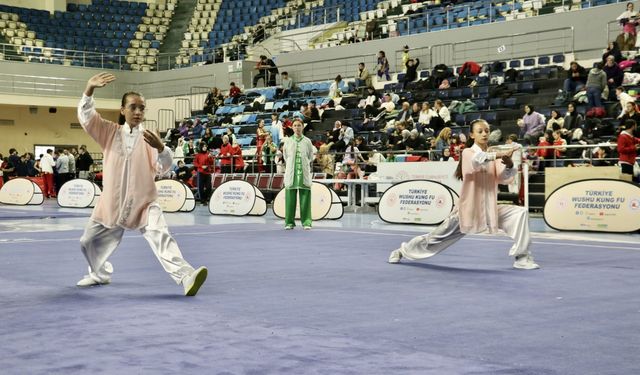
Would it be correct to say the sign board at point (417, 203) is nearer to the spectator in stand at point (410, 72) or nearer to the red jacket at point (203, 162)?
the red jacket at point (203, 162)

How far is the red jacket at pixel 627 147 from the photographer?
1489cm

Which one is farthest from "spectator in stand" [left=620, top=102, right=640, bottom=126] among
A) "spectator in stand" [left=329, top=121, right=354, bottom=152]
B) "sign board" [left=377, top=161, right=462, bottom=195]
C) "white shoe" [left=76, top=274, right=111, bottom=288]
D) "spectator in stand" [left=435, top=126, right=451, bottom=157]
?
"white shoe" [left=76, top=274, right=111, bottom=288]

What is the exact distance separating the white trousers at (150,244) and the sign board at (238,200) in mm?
11151

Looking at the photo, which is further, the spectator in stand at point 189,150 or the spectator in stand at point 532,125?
the spectator in stand at point 189,150

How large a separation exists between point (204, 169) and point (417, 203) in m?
9.74

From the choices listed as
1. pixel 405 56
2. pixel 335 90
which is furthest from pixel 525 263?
pixel 335 90

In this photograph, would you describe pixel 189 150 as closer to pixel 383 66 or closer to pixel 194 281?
pixel 383 66

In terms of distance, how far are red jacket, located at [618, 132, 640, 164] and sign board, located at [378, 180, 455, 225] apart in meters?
3.13

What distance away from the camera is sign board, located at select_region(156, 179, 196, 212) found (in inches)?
805

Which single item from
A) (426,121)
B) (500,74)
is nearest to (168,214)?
(426,121)

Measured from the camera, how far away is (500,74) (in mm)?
24406

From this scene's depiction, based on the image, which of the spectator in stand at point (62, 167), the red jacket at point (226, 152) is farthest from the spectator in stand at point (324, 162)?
the spectator in stand at point (62, 167)

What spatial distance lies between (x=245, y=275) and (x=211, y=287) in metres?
0.88

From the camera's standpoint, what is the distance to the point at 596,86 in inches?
765
